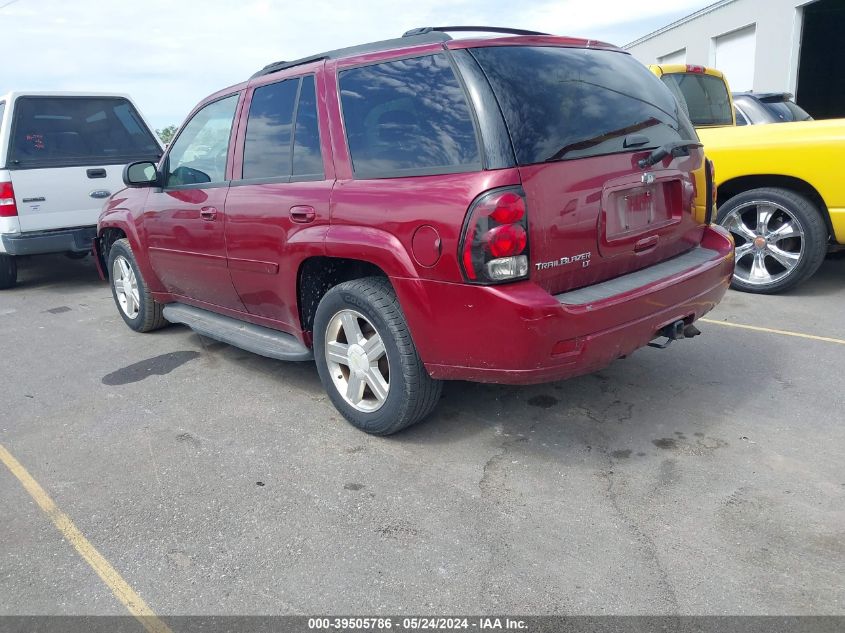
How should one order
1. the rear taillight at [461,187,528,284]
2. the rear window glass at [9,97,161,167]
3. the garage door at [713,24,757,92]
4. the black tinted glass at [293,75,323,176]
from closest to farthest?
the rear taillight at [461,187,528,284] → the black tinted glass at [293,75,323,176] → the rear window glass at [9,97,161,167] → the garage door at [713,24,757,92]

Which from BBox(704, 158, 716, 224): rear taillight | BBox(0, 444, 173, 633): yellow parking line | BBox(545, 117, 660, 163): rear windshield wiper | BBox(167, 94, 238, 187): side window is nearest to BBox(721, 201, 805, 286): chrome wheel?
BBox(704, 158, 716, 224): rear taillight

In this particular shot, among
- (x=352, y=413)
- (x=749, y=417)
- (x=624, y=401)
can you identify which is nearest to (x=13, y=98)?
(x=352, y=413)

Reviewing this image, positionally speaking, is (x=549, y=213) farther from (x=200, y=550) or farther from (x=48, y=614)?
(x=48, y=614)

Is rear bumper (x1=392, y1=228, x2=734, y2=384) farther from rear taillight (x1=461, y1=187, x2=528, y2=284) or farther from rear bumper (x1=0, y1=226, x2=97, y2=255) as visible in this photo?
rear bumper (x1=0, y1=226, x2=97, y2=255)

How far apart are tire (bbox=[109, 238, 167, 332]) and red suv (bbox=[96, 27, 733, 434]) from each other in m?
1.53

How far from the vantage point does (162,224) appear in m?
4.70

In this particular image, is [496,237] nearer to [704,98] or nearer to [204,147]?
[204,147]

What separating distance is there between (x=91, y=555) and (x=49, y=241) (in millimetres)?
5272

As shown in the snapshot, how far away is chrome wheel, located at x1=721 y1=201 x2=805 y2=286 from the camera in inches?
221

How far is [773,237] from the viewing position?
5.68 metres

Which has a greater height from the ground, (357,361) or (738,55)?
(738,55)

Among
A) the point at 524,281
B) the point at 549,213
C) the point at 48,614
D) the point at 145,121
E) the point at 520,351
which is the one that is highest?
the point at 145,121

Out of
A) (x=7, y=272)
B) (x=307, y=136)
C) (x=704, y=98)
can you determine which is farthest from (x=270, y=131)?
(x=7, y=272)

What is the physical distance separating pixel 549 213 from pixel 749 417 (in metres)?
1.67
